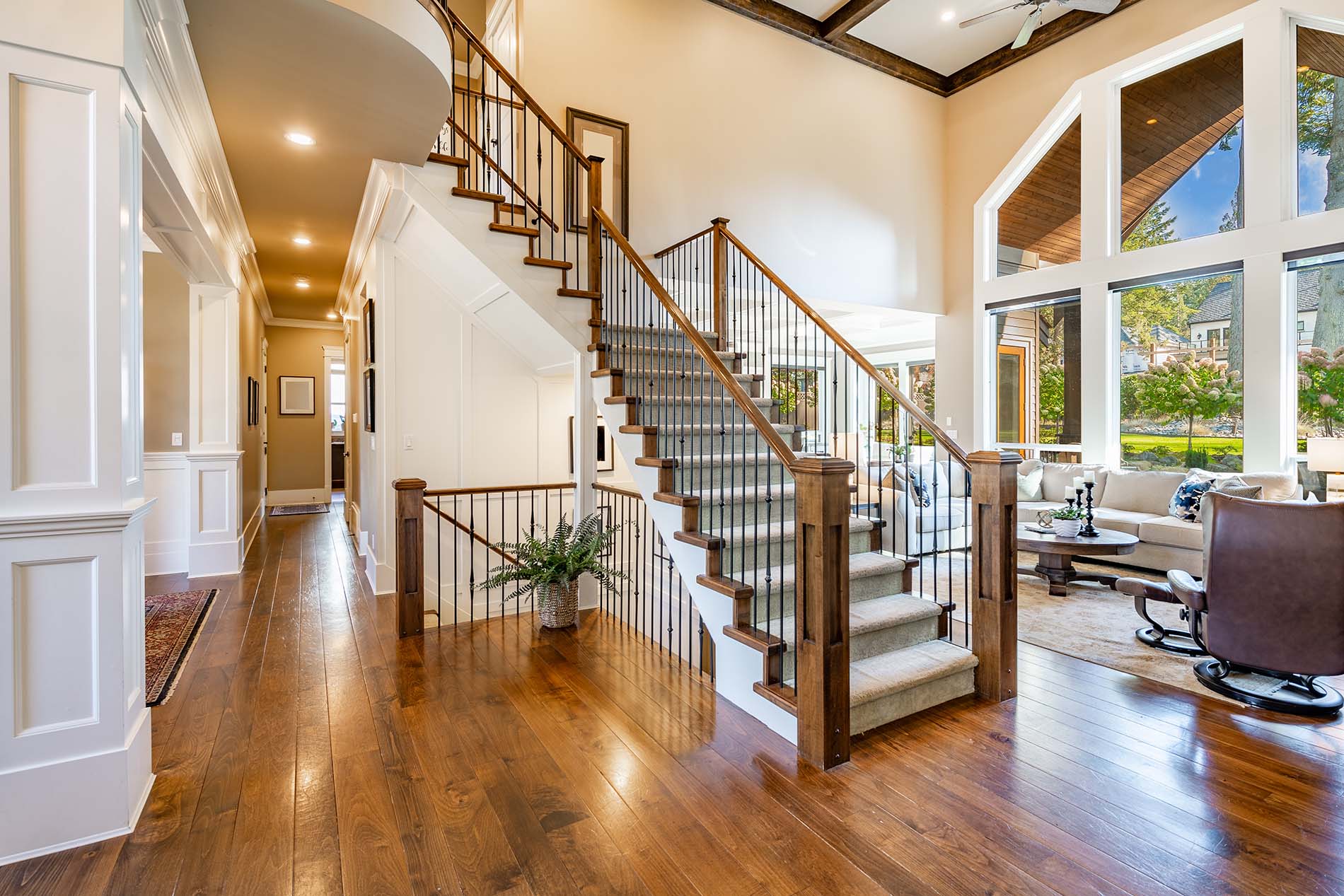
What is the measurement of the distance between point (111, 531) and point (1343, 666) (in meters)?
4.61

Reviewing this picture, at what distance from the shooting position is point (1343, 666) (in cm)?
267

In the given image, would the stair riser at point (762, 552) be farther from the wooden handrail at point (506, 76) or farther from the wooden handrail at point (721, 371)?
the wooden handrail at point (506, 76)

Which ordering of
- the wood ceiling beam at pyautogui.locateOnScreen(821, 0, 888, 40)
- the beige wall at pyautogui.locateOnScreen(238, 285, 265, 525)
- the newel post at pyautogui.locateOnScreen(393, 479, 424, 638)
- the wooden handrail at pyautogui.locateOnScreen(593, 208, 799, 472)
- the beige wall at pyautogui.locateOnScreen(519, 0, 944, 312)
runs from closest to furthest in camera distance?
1. the wooden handrail at pyautogui.locateOnScreen(593, 208, 799, 472)
2. the newel post at pyautogui.locateOnScreen(393, 479, 424, 638)
3. the beige wall at pyautogui.locateOnScreen(519, 0, 944, 312)
4. the beige wall at pyautogui.locateOnScreen(238, 285, 265, 525)
5. the wood ceiling beam at pyautogui.locateOnScreen(821, 0, 888, 40)

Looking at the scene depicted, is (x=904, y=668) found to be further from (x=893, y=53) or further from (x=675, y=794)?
(x=893, y=53)

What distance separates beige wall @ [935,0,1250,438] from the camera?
6.79 metres

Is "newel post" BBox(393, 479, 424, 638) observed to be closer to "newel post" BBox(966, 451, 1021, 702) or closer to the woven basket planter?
the woven basket planter

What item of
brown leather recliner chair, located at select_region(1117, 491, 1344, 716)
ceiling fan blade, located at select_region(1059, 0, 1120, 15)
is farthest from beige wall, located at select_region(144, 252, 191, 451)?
ceiling fan blade, located at select_region(1059, 0, 1120, 15)

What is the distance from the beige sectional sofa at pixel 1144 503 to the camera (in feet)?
16.9

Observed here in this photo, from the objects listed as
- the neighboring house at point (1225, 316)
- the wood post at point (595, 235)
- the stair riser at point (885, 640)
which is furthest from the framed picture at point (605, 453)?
the neighboring house at point (1225, 316)

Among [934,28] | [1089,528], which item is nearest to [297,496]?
[1089,528]

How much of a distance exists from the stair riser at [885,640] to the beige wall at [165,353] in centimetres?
545

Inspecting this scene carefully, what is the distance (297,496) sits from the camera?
10.5m

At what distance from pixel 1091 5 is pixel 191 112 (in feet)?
21.1

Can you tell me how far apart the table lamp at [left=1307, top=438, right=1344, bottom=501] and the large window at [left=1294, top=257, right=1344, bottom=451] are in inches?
23.2
